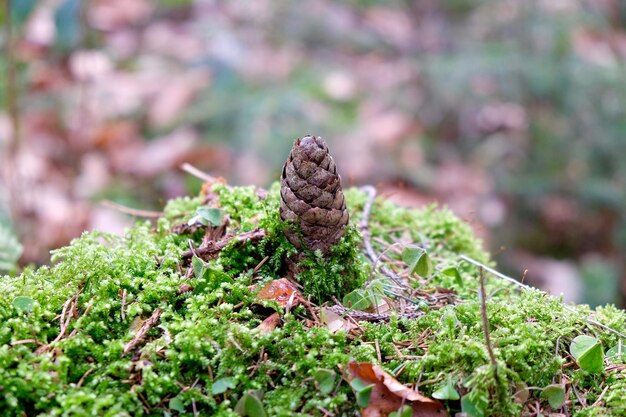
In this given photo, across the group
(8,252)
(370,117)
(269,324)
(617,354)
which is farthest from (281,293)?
(370,117)

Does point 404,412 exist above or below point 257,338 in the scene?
below

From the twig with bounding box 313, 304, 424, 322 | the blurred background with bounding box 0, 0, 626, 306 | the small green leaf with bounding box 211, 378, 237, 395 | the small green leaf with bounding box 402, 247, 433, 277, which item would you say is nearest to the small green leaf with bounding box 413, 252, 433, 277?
the small green leaf with bounding box 402, 247, 433, 277

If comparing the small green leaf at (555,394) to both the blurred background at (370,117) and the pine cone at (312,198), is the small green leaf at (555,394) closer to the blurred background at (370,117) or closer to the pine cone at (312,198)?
the pine cone at (312,198)

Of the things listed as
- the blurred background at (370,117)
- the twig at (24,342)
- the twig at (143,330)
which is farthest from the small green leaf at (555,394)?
the blurred background at (370,117)

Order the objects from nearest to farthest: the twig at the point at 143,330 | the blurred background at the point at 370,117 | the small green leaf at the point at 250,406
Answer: the small green leaf at the point at 250,406 → the twig at the point at 143,330 → the blurred background at the point at 370,117

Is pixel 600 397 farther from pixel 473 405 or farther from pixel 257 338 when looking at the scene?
pixel 257 338

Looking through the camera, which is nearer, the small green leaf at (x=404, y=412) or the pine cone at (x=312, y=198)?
the small green leaf at (x=404, y=412)
